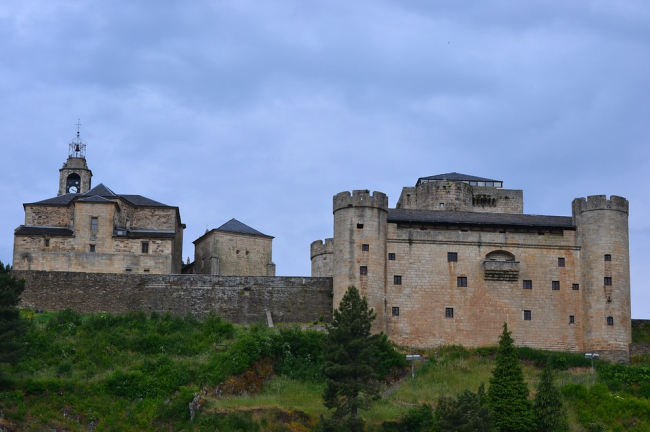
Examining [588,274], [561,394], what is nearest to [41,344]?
[561,394]

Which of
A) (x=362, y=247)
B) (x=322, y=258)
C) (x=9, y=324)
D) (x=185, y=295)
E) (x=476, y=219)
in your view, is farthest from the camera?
(x=322, y=258)

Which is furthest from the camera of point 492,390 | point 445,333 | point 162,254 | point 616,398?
point 162,254

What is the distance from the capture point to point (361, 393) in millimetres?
50906

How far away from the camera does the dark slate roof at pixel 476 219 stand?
61844mm

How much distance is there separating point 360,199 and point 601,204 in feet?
43.2

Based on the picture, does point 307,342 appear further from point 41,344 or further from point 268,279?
point 41,344

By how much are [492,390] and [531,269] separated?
12.8 meters

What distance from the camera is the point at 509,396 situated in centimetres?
4988

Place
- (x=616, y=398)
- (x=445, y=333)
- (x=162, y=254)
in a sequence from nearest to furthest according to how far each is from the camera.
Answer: (x=616, y=398) → (x=445, y=333) → (x=162, y=254)

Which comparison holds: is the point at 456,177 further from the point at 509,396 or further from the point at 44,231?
the point at 509,396

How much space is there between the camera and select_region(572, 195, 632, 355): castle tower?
59.9m

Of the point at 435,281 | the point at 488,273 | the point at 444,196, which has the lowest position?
the point at 435,281

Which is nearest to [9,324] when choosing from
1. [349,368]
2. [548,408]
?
[349,368]

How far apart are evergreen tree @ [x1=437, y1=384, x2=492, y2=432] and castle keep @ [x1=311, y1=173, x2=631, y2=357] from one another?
13282 millimetres
